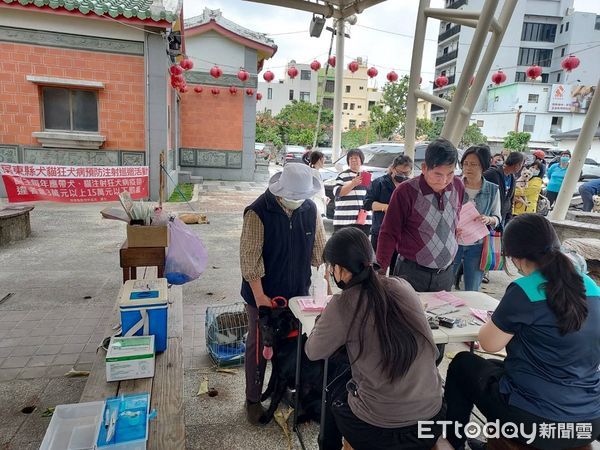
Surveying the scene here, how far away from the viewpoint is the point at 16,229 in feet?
20.3

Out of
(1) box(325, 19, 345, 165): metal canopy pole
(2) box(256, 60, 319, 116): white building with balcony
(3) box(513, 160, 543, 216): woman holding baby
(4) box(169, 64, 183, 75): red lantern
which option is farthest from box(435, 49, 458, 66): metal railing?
(3) box(513, 160, 543, 216): woman holding baby

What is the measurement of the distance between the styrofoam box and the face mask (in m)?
1.34

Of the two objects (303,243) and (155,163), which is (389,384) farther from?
(155,163)

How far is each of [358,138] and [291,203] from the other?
1338 inches

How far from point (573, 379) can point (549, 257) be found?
0.51 m

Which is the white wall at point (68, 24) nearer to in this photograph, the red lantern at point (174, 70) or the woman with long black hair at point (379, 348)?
the red lantern at point (174, 70)

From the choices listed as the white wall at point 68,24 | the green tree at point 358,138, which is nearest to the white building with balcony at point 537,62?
the green tree at point 358,138

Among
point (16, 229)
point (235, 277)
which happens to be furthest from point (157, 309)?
point (16, 229)

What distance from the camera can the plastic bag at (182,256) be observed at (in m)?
3.24

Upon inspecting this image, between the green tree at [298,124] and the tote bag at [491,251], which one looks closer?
the tote bag at [491,251]

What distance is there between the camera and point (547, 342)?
1.68 m

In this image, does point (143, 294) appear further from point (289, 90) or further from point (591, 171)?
point (289, 90)

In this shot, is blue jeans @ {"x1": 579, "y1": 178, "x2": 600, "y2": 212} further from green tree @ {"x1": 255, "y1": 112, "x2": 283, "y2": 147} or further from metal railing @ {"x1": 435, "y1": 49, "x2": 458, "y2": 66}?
metal railing @ {"x1": 435, "y1": 49, "x2": 458, "y2": 66}

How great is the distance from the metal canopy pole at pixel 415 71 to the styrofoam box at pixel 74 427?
15.7ft
